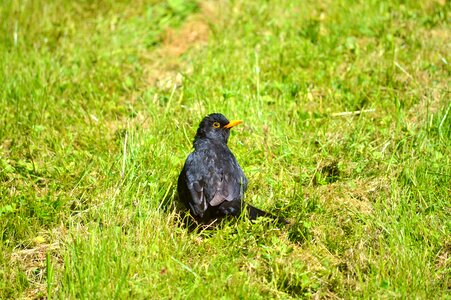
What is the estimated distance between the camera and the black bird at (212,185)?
519cm

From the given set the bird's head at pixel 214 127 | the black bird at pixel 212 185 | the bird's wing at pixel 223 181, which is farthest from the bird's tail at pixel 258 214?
the bird's head at pixel 214 127

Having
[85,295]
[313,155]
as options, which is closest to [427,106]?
[313,155]

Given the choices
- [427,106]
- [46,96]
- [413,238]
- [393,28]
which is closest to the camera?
[413,238]

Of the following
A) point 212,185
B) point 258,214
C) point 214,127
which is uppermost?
point 214,127

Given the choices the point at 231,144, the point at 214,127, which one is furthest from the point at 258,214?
the point at 231,144

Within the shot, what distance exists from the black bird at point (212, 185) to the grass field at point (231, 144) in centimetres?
15

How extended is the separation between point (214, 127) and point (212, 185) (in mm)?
713

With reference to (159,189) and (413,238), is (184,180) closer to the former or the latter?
(159,189)

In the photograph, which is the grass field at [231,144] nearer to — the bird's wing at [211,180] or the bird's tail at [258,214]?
the bird's tail at [258,214]

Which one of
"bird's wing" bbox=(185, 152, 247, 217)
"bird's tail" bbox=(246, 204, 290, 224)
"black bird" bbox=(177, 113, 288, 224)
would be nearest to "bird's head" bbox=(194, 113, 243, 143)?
"black bird" bbox=(177, 113, 288, 224)

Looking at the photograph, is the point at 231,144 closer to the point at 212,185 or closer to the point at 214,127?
the point at 214,127

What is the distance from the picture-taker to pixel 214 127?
5824 mm

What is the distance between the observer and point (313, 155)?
598cm

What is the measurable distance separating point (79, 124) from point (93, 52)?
138 centimetres
